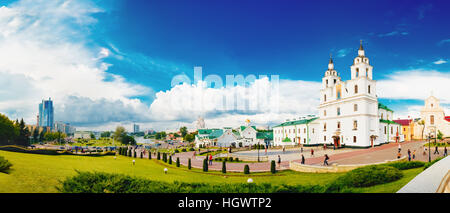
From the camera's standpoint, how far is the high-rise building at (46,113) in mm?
6121

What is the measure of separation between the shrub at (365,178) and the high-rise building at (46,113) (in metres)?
8.52

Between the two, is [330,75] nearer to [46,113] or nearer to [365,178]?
[365,178]

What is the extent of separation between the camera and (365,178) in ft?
17.4

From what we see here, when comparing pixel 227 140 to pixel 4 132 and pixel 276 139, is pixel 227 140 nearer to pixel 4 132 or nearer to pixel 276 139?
pixel 276 139

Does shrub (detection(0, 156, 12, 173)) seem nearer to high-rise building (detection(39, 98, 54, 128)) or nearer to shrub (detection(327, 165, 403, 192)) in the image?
high-rise building (detection(39, 98, 54, 128))

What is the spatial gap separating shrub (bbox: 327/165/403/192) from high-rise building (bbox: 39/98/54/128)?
8.52 meters

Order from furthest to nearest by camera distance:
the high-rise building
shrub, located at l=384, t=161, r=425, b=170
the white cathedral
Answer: the white cathedral
shrub, located at l=384, t=161, r=425, b=170
the high-rise building

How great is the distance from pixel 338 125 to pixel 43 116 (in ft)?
70.4

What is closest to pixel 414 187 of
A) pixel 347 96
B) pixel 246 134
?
pixel 347 96

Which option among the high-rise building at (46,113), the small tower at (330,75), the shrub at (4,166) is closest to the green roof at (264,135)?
the small tower at (330,75)

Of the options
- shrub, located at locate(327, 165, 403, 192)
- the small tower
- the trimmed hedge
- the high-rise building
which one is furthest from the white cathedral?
the high-rise building

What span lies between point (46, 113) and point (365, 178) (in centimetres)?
975

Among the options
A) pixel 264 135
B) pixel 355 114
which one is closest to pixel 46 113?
pixel 355 114

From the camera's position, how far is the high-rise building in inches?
241
